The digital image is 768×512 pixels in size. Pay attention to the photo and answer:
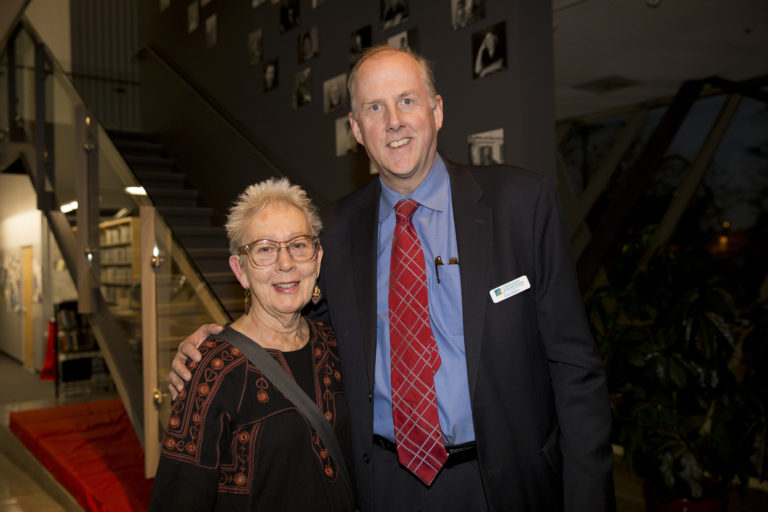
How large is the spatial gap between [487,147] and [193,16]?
16.4ft

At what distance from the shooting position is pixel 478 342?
142 centimetres

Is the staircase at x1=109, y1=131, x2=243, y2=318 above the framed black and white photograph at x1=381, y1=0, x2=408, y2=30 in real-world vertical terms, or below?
below

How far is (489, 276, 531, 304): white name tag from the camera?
4.72 feet

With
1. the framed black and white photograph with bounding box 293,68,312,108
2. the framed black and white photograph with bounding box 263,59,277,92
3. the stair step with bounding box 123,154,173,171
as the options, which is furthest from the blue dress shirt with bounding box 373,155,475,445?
the stair step with bounding box 123,154,173,171

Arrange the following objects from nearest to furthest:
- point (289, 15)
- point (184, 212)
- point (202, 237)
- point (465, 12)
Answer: point (465, 12) < point (289, 15) < point (202, 237) < point (184, 212)

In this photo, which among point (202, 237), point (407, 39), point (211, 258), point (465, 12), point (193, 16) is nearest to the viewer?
point (465, 12)

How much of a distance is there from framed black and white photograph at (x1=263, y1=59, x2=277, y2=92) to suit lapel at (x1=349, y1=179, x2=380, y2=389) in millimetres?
3978

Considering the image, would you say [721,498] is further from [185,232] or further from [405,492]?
[185,232]

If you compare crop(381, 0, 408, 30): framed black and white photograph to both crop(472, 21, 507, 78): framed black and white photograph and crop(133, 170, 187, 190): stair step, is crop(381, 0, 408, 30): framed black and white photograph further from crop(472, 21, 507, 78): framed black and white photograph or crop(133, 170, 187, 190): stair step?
crop(133, 170, 187, 190): stair step

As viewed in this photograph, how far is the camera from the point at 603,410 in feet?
4.72

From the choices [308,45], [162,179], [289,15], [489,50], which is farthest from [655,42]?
[162,179]

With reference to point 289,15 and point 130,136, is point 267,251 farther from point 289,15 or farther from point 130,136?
point 130,136

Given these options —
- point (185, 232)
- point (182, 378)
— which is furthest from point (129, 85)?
point (182, 378)

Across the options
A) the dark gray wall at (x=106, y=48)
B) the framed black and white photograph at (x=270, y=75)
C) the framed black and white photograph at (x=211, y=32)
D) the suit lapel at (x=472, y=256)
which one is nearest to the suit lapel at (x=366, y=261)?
the suit lapel at (x=472, y=256)
